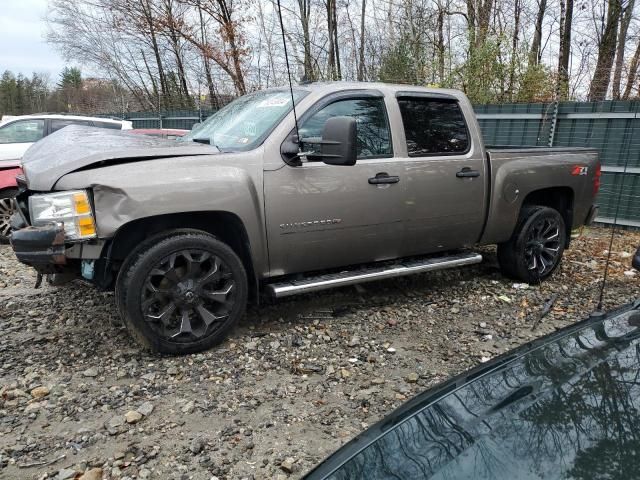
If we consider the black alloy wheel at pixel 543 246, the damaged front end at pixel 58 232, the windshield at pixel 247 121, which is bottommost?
the black alloy wheel at pixel 543 246

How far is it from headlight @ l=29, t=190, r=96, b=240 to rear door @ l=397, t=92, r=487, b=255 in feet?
7.75

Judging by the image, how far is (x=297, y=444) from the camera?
2586mm

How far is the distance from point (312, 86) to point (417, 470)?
324 centimetres

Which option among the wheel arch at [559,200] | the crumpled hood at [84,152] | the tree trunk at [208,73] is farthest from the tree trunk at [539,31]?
the crumpled hood at [84,152]

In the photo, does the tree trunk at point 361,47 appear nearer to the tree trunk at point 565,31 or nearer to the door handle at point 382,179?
the tree trunk at point 565,31

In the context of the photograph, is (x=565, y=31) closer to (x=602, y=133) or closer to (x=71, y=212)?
(x=602, y=133)

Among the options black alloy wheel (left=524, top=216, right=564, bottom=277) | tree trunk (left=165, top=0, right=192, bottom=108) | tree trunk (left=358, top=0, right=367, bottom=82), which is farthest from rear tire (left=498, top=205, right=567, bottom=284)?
tree trunk (left=165, top=0, right=192, bottom=108)

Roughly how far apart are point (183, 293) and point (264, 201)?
33.0 inches

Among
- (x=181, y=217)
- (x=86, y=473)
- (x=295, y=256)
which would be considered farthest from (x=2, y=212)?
(x=86, y=473)

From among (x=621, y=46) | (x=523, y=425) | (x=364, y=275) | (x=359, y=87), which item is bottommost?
(x=364, y=275)

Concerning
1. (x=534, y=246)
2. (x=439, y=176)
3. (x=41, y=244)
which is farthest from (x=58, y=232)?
(x=534, y=246)

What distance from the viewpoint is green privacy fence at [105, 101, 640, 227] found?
25.9 ft

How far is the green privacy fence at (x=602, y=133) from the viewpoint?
25.8 ft

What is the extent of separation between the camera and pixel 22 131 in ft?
26.4
